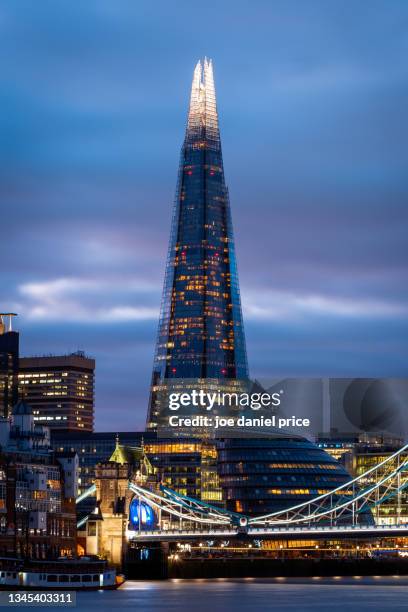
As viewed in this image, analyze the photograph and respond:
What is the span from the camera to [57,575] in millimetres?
161125

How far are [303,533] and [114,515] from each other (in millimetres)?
25294

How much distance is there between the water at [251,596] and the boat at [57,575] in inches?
87.3

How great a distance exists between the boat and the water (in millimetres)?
2217

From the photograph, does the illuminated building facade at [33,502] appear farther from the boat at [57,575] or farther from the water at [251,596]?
the boat at [57,575]

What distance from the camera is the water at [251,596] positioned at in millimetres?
140500

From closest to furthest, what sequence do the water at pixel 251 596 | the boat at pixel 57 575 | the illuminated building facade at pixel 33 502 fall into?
the water at pixel 251 596 < the boat at pixel 57 575 < the illuminated building facade at pixel 33 502

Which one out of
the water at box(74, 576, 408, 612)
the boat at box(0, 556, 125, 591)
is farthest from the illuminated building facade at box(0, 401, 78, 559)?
the boat at box(0, 556, 125, 591)

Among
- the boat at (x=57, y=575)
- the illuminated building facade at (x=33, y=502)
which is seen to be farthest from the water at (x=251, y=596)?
the illuminated building facade at (x=33, y=502)

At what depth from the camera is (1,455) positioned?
611 ft

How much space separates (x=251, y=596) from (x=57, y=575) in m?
19.1

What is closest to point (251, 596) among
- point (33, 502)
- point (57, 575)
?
point (57, 575)

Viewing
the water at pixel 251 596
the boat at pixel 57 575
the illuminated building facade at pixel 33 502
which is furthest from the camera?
the illuminated building facade at pixel 33 502

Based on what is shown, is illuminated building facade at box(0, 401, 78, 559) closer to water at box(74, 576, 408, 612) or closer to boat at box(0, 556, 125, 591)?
water at box(74, 576, 408, 612)

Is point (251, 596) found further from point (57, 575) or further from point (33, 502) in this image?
point (33, 502)
